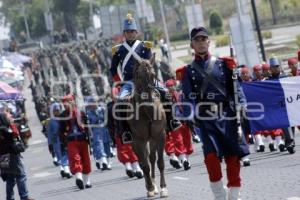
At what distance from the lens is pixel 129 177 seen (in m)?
21.0

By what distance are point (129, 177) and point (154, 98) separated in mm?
4967

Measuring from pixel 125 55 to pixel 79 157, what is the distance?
3.52 m

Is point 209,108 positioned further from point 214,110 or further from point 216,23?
point 216,23

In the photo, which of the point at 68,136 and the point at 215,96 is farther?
the point at 68,136

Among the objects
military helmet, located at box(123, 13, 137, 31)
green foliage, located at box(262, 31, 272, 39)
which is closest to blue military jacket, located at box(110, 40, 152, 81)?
military helmet, located at box(123, 13, 137, 31)

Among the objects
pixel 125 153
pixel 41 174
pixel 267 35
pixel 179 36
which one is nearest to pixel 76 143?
pixel 125 153

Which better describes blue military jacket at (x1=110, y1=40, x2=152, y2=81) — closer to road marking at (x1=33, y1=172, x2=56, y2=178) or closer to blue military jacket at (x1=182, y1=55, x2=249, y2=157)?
blue military jacket at (x1=182, y1=55, x2=249, y2=157)

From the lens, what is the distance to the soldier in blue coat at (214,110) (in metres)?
11.8

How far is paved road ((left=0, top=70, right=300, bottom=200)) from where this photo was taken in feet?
49.0

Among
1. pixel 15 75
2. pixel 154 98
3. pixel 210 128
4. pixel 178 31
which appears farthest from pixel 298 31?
pixel 210 128

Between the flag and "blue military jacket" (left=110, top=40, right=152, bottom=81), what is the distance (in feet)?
11.5

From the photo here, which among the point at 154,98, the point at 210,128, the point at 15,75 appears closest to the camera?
the point at 210,128

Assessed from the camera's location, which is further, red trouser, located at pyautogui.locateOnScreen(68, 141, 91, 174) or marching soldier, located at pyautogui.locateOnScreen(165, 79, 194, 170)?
marching soldier, located at pyautogui.locateOnScreen(165, 79, 194, 170)

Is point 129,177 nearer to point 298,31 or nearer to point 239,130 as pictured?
point 239,130
